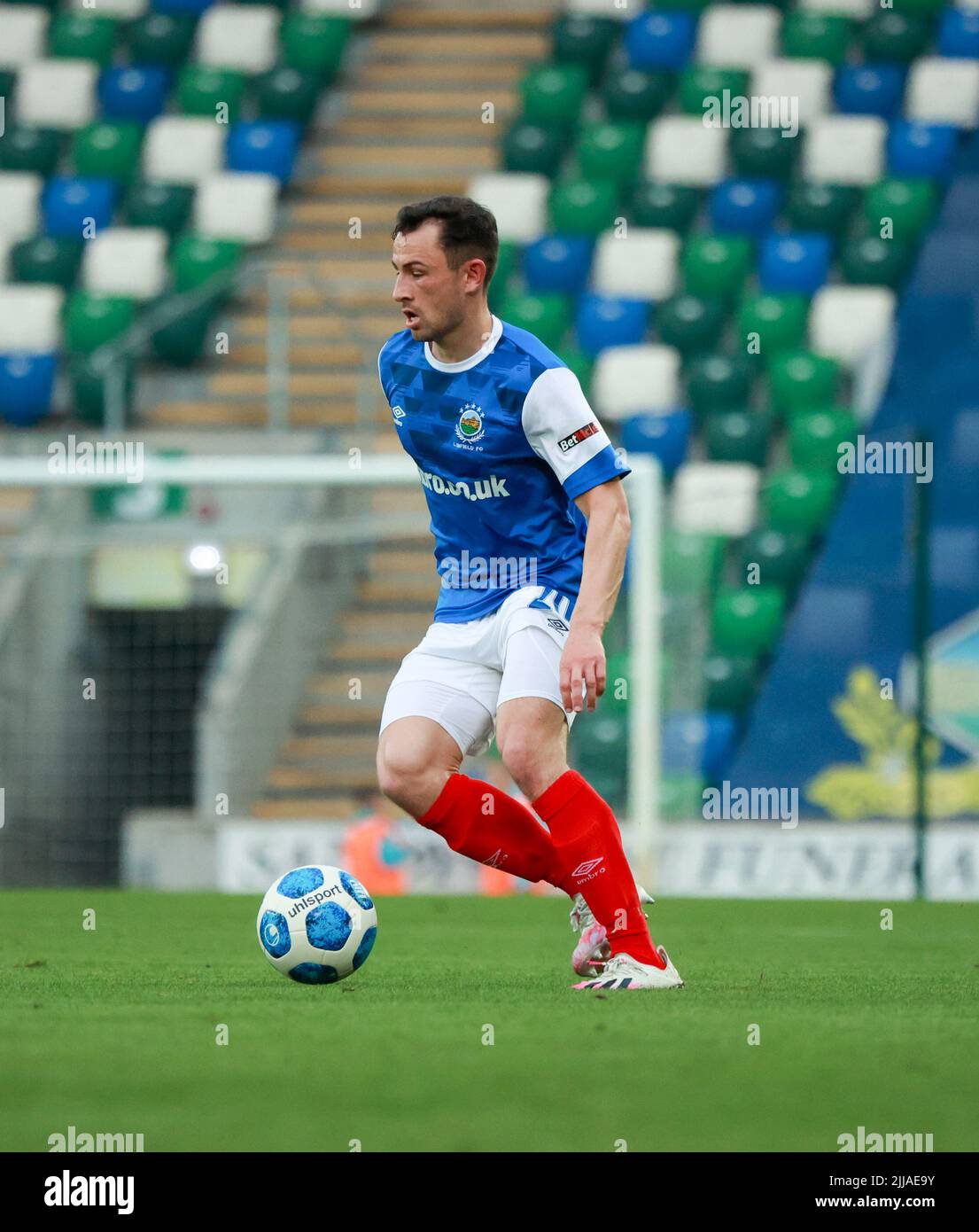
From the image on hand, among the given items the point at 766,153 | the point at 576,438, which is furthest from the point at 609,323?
the point at 576,438

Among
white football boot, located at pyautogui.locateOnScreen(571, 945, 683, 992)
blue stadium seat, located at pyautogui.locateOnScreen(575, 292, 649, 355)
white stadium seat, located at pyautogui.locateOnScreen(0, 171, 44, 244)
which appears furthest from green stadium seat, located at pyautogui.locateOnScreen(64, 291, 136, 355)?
white football boot, located at pyautogui.locateOnScreen(571, 945, 683, 992)

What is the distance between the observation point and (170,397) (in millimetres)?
15867

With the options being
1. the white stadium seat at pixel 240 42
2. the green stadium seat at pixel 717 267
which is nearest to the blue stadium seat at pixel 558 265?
the green stadium seat at pixel 717 267

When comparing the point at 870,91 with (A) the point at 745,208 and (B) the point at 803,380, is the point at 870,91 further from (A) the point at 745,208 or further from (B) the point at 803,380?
(B) the point at 803,380

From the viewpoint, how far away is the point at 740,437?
14.6 meters

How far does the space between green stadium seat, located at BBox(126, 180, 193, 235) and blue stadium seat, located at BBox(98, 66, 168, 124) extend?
1469 mm

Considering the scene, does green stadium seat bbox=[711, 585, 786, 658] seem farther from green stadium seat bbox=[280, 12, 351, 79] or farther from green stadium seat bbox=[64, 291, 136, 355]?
green stadium seat bbox=[280, 12, 351, 79]

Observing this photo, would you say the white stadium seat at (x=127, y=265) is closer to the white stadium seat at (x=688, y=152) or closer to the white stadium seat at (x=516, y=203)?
the white stadium seat at (x=516, y=203)

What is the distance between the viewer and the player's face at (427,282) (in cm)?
531

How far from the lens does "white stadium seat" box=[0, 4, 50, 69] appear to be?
61.6 feet

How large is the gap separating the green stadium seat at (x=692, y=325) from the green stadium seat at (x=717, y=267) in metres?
0.34

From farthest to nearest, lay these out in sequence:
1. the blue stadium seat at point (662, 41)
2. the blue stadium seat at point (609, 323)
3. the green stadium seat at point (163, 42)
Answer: the green stadium seat at point (163, 42)
the blue stadium seat at point (662, 41)
the blue stadium seat at point (609, 323)

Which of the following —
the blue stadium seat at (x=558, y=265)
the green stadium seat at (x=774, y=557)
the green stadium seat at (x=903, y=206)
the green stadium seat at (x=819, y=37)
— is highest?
the green stadium seat at (x=819, y=37)

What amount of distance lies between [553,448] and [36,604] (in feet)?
29.1
